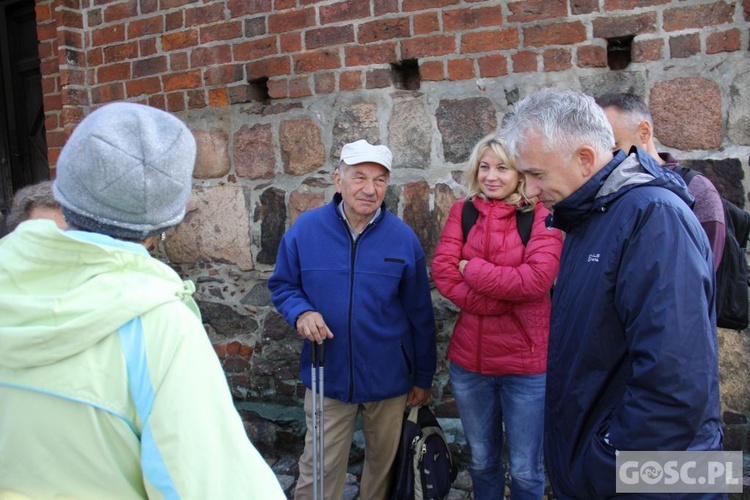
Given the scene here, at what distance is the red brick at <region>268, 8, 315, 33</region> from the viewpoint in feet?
10.8

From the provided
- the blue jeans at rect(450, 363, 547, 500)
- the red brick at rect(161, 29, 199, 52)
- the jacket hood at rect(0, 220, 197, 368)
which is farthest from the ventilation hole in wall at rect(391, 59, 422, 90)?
the jacket hood at rect(0, 220, 197, 368)

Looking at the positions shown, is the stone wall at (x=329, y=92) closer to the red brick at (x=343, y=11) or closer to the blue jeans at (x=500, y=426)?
the red brick at (x=343, y=11)

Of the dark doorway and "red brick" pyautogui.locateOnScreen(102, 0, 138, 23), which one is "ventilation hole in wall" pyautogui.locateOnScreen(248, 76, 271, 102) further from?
the dark doorway

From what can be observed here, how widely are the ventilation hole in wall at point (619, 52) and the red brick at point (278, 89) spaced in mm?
1654

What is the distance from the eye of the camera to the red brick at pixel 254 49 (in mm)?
3391

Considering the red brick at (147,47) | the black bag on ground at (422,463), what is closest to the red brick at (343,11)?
the red brick at (147,47)

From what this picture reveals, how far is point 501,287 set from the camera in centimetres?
245

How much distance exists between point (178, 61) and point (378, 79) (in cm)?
127

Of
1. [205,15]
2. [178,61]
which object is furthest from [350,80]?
[178,61]

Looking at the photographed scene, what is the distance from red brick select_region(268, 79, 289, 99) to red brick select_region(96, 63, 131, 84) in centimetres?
100

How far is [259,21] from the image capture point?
3.41 metres

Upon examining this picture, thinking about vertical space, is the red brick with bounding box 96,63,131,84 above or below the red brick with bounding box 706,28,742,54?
above

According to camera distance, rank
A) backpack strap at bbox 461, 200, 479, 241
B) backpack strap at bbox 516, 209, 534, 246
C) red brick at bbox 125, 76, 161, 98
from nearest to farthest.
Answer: backpack strap at bbox 516, 209, 534, 246 < backpack strap at bbox 461, 200, 479, 241 < red brick at bbox 125, 76, 161, 98

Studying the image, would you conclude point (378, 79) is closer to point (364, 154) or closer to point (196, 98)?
point (364, 154)
